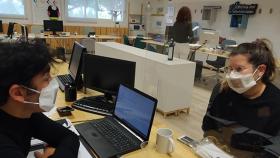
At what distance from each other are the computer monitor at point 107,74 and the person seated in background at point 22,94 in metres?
0.76

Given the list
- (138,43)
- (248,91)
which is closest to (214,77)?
(138,43)

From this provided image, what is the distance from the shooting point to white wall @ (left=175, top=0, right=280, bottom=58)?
5438 millimetres

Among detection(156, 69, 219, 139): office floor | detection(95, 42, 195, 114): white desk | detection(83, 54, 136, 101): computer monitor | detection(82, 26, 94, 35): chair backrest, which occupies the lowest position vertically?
detection(156, 69, 219, 139): office floor

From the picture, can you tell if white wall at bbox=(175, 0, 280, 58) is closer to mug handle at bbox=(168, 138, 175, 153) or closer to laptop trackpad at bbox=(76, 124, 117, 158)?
mug handle at bbox=(168, 138, 175, 153)

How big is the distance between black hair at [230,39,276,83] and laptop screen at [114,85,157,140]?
0.71 meters

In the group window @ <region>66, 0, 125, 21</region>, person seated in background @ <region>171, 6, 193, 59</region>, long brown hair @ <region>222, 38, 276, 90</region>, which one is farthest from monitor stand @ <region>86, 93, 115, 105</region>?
window @ <region>66, 0, 125, 21</region>

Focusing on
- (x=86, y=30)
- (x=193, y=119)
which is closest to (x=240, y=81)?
(x=193, y=119)

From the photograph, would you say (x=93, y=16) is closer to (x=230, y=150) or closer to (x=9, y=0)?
(x=9, y=0)

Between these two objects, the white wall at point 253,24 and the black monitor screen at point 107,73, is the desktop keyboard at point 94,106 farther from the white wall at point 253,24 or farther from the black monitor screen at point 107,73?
the white wall at point 253,24

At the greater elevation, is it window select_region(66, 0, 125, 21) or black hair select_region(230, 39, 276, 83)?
window select_region(66, 0, 125, 21)

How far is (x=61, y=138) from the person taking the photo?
1158 millimetres

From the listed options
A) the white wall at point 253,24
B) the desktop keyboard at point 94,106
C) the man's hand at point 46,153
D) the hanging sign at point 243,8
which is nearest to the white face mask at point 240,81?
the desktop keyboard at point 94,106

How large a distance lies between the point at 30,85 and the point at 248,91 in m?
1.27

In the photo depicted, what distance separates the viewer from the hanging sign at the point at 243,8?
5.75 metres
